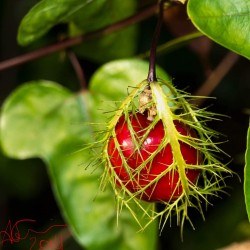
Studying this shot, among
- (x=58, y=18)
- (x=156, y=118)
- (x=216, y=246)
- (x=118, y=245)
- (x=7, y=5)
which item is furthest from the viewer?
(x=7, y=5)

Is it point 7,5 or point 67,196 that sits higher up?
point 7,5

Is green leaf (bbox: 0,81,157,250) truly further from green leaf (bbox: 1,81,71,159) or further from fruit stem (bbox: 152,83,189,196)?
fruit stem (bbox: 152,83,189,196)

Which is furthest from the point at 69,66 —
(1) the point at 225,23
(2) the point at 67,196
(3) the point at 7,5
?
(1) the point at 225,23

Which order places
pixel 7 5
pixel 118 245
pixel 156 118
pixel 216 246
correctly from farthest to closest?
pixel 7 5
pixel 216 246
pixel 118 245
pixel 156 118

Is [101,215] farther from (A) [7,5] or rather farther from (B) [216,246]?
(A) [7,5]

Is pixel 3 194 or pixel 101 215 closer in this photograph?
pixel 101 215

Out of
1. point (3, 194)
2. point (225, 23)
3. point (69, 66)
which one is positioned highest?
point (225, 23)

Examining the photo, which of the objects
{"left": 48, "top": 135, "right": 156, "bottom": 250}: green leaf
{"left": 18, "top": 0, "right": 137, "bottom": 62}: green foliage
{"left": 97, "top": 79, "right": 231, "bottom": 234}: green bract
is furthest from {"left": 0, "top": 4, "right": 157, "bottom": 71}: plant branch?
{"left": 97, "top": 79, "right": 231, "bottom": 234}: green bract
